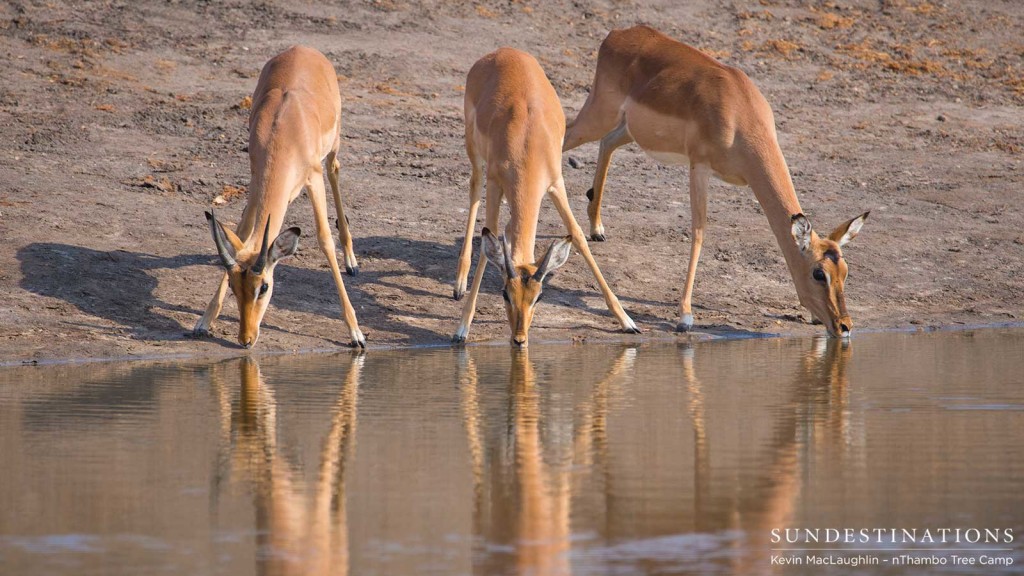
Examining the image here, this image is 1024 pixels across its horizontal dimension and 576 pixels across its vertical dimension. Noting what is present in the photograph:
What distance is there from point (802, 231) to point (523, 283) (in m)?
2.33

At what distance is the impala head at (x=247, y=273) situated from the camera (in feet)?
33.8

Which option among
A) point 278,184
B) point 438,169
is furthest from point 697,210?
point 438,169

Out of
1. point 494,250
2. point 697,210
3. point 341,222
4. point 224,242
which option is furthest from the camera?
point 341,222

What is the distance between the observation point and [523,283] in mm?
10594

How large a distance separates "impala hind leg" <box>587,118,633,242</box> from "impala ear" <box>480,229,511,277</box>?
3.44 meters

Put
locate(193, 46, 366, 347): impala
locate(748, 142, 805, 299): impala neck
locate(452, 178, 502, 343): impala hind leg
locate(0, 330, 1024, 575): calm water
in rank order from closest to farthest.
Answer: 1. locate(0, 330, 1024, 575): calm water
2. locate(193, 46, 366, 347): impala
3. locate(452, 178, 502, 343): impala hind leg
4. locate(748, 142, 805, 299): impala neck

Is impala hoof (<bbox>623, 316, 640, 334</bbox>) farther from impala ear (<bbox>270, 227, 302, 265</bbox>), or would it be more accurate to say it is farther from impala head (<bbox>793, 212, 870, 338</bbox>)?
impala ear (<bbox>270, 227, 302, 265</bbox>)

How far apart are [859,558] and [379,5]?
15860 millimetres

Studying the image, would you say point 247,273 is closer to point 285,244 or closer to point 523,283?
point 285,244

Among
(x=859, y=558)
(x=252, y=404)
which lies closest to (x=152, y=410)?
(x=252, y=404)

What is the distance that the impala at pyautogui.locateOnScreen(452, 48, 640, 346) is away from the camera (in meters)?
10.6

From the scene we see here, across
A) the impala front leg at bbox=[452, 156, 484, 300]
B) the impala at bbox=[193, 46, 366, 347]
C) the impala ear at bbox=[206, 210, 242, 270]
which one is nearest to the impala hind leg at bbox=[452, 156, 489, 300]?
the impala front leg at bbox=[452, 156, 484, 300]

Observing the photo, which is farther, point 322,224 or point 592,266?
point 592,266

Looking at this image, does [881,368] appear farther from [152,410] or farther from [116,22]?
[116,22]
